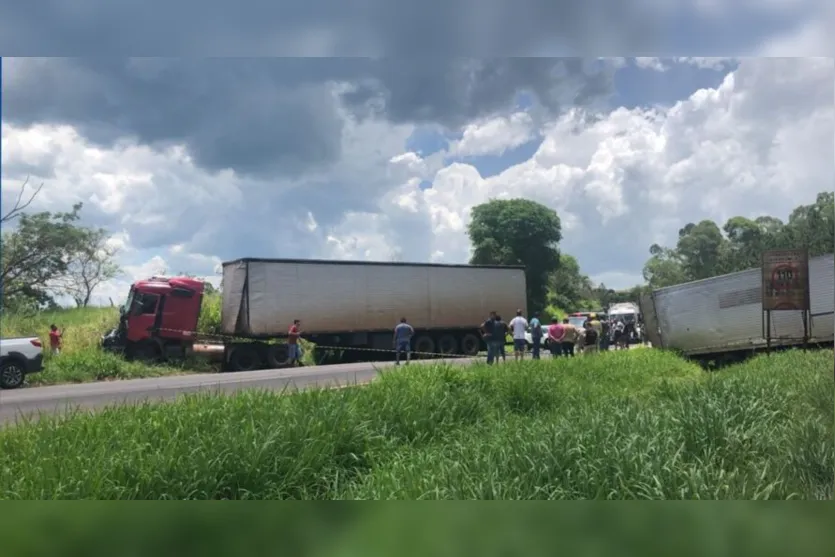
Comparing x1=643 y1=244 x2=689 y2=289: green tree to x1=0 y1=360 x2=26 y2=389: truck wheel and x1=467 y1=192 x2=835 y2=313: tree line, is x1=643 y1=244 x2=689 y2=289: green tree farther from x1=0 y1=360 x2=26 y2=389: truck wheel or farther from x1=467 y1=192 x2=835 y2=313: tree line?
x1=0 y1=360 x2=26 y2=389: truck wheel

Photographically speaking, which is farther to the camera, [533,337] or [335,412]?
[533,337]

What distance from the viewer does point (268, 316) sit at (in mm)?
19734

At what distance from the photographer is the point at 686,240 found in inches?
→ 167

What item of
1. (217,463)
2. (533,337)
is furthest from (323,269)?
(217,463)

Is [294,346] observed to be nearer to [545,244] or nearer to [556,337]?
[556,337]

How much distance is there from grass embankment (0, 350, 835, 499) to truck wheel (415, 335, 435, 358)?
14.8 meters

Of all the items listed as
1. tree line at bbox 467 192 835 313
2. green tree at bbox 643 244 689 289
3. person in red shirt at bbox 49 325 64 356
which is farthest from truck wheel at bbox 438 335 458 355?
green tree at bbox 643 244 689 289

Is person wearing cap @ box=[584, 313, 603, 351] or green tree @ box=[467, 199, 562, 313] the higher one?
green tree @ box=[467, 199, 562, 313]

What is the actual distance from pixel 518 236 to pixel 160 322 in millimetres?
12884

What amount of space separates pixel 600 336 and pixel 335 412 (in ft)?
37.4

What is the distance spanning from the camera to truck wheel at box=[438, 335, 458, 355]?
74.8 ft

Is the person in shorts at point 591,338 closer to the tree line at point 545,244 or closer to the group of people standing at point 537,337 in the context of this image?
the group of people standing at point 537,337

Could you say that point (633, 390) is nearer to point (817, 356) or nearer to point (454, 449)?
point (817, 356)

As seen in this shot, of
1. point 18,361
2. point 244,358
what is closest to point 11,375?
point 18,361
